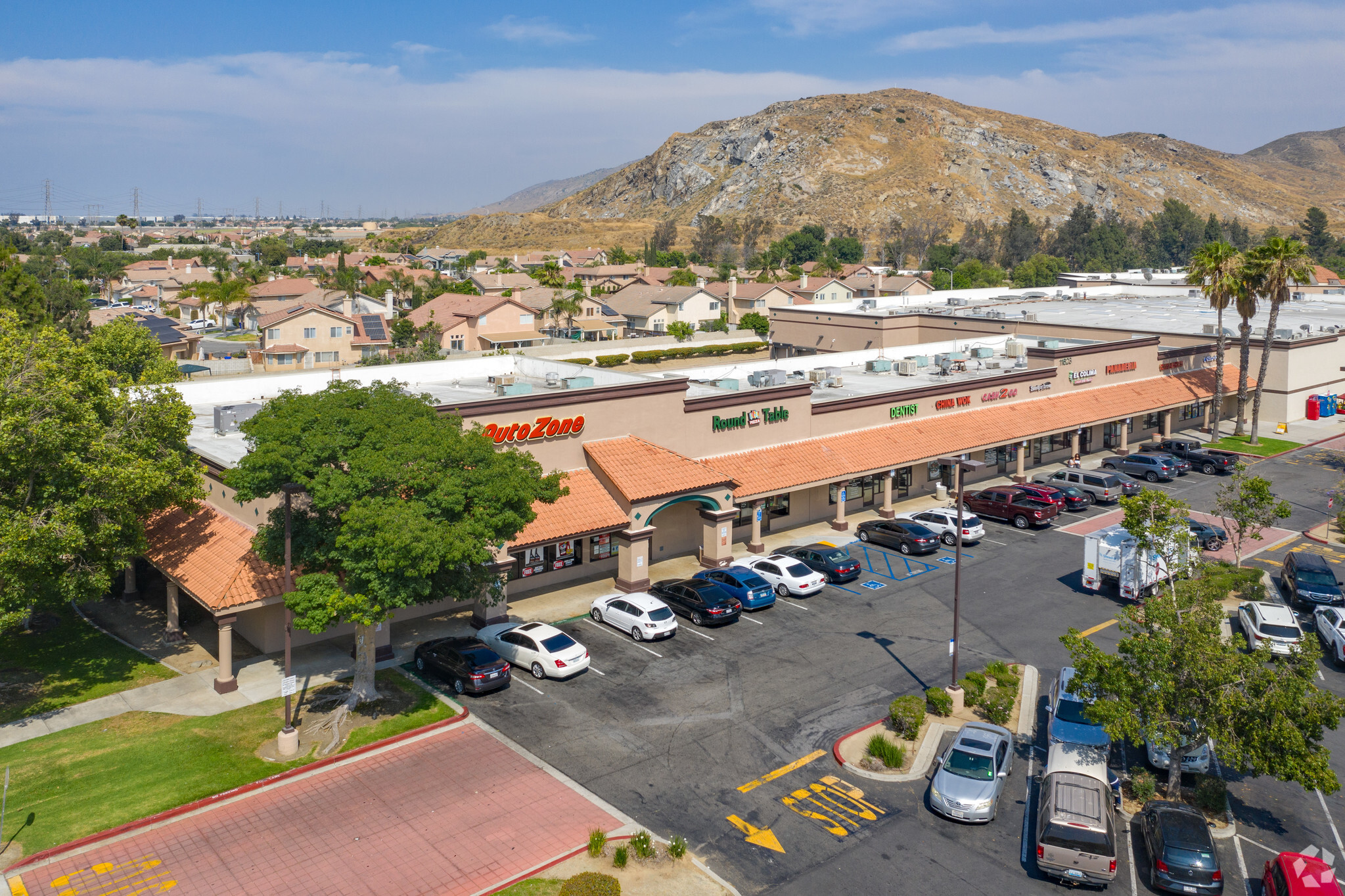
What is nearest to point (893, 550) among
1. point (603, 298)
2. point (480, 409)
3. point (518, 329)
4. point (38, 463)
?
point (480, 409)

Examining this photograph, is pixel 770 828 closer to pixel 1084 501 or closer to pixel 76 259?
pixel 1084 501

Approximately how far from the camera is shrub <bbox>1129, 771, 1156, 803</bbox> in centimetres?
2283

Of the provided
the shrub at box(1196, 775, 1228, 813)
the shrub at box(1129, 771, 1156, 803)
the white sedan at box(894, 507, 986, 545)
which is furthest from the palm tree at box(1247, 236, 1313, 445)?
the shrub at box(1129, 771, 1156, 803)

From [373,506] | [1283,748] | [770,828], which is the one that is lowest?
[770,828]

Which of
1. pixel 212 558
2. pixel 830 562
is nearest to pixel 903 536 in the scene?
pixel 830 562

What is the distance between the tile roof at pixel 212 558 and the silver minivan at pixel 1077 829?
2213 centimetres

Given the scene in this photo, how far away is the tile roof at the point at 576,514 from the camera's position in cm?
3528

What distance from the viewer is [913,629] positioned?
3447 cm

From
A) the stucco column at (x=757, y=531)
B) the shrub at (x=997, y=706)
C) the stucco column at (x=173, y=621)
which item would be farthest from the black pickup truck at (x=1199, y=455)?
the stucco column at (x=173, y=621)

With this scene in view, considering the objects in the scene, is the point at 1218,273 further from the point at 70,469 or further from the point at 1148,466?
the point at 70,469

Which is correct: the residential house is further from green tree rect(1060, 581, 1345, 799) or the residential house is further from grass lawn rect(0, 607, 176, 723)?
green tree rect(1060, 581, 1345, 799)

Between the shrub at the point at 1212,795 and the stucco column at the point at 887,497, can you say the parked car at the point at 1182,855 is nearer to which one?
the shrub at the point at 1212,795

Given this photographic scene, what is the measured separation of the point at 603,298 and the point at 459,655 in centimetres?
11465

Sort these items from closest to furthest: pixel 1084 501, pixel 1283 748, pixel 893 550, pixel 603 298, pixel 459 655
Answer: pixel 1283 748, pixel 459 655, pixel 893 550, pixel 1084 501, pixel 603 298
